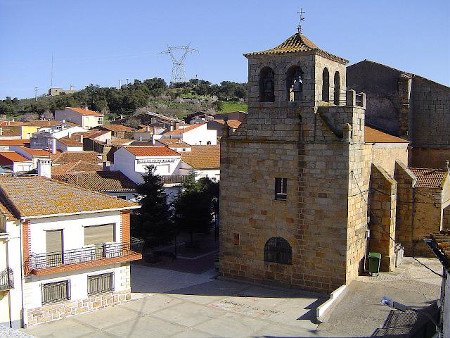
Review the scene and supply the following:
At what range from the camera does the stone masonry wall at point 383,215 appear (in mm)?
22562

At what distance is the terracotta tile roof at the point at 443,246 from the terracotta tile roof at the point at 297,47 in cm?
1108

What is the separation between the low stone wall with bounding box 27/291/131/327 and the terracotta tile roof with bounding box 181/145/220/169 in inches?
685

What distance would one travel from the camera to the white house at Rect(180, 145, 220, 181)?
36.3 metres

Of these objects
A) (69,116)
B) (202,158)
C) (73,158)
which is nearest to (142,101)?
(69,116)

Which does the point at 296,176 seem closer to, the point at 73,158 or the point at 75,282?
the point at 75,282

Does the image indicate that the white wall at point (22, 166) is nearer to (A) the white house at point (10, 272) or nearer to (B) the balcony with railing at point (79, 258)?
(B) the balcony with railing at point (79, 258)

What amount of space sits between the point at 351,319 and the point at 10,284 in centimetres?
1121

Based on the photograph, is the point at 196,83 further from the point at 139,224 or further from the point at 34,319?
the point at 34,319

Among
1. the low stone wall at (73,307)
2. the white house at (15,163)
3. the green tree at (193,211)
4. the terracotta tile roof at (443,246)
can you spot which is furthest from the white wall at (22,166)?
the terracotta tile roof at (443,246)

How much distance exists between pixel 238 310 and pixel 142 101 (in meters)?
82.3

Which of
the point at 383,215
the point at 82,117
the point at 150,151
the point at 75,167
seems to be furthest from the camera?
the point at 82,117

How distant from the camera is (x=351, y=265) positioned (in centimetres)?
2092

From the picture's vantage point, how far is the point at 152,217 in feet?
86.7

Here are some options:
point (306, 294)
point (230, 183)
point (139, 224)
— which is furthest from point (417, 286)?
point (139, 224)
